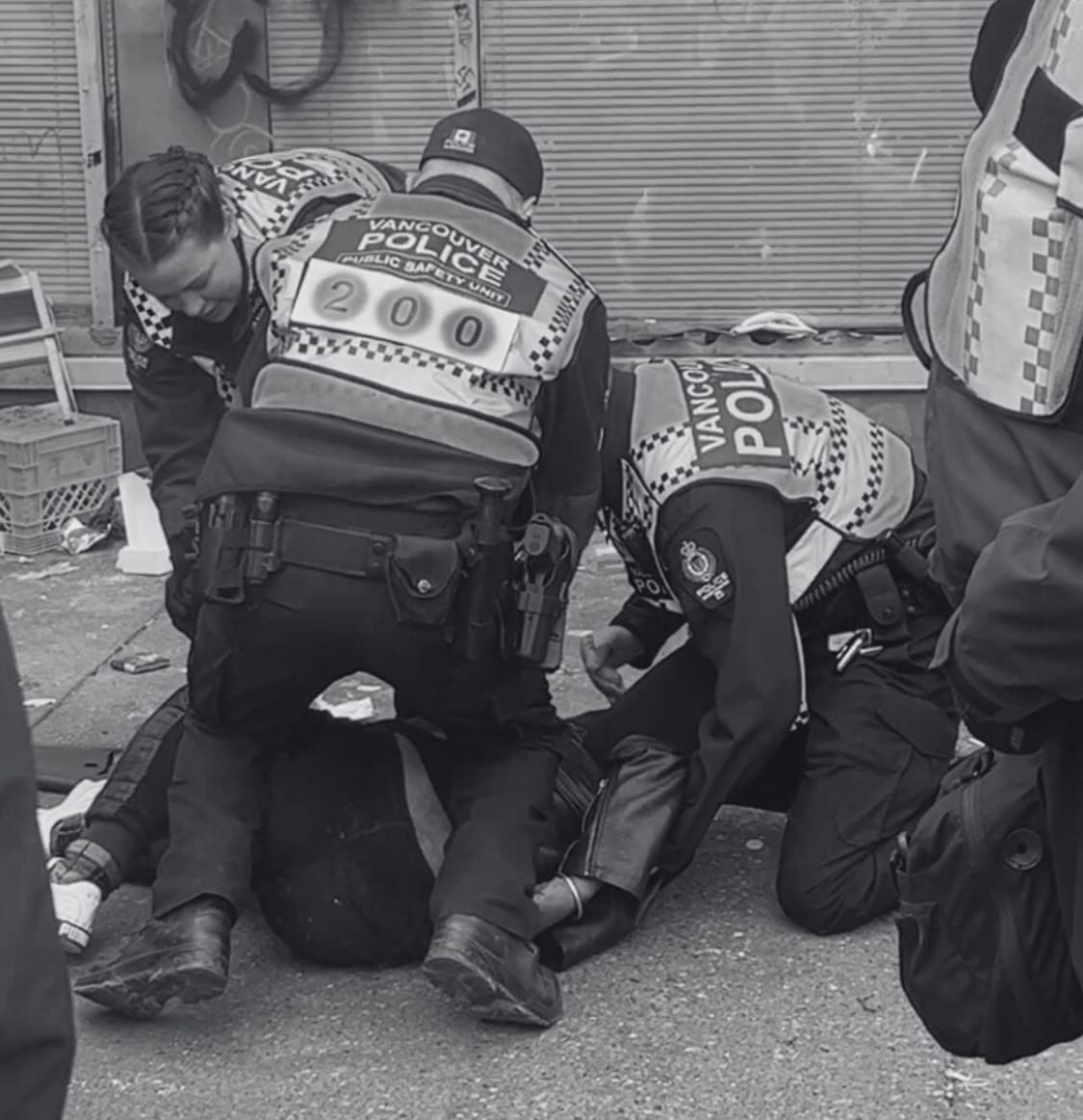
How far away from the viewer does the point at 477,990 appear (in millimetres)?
3295

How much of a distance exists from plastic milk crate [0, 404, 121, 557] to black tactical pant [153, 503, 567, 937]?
3.17m

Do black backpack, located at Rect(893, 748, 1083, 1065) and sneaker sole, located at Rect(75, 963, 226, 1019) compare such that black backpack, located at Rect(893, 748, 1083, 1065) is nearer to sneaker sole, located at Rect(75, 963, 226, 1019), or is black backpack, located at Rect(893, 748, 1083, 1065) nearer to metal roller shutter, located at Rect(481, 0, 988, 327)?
sneaker sole, located at Rect(75, 963, 226, 1019)

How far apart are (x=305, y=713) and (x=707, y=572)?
79 cm

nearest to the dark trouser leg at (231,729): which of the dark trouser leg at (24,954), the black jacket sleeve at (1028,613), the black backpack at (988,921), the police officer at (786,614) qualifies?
the police officer at (786,614)

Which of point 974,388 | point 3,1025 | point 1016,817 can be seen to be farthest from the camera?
point 1016,817

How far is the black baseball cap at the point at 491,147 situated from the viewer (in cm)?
380

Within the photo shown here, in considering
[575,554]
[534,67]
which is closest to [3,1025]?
[575,554]

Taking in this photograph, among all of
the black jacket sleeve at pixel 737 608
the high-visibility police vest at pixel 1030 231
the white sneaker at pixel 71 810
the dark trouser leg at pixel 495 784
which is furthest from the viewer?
the white sneaker at pixel 71 810

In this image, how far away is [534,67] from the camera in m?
7.04

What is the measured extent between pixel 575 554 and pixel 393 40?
12.9ft

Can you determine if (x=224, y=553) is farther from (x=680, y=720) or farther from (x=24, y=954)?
(x=24, y=954)

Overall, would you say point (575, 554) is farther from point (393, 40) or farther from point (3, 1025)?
point (393, 40)

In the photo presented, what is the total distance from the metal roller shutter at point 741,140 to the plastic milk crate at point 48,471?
1.75 metres

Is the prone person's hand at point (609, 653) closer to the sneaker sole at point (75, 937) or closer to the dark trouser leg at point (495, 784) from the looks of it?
the dark trouser leg at point (495, 784)
